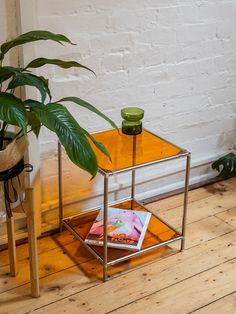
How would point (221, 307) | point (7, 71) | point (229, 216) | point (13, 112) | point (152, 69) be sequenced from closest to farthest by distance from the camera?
1. point (13, 112)
2. point (7, 71)
3. point (221, 307)
4. point (152, 69)
5. point (229, 216)

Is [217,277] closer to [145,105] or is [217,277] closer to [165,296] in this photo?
[165,296]

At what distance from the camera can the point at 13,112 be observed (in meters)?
1.43

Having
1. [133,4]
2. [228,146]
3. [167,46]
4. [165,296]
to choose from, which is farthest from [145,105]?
[165,296]

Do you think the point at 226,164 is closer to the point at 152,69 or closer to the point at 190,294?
the point at 152,69

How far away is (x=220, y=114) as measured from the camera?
104 inches

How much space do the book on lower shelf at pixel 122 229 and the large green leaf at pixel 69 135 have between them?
642mm

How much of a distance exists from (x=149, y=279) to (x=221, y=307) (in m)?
0.29

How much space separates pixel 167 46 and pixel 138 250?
0.89 meters

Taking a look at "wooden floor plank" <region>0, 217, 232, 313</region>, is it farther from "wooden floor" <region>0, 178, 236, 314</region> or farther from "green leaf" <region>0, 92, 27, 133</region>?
"green leaf" <region>0, 92, 27, 133</region>

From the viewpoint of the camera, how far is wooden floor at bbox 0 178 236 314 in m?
1.85

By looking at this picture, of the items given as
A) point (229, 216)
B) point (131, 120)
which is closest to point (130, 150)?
point (131, 120)

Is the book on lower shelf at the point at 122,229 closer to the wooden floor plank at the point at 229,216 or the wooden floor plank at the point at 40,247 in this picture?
the wooden floor plank at the point at 40,247

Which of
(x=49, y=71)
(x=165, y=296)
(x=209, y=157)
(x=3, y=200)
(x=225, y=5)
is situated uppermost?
(x=225, y=5)

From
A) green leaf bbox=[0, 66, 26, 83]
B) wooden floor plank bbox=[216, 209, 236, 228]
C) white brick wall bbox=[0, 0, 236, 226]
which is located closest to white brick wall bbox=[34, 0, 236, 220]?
white brick wall bbox=[0, 0, 236, 226]
